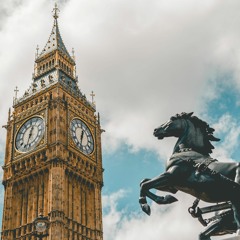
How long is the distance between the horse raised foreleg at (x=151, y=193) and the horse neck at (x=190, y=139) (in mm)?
850

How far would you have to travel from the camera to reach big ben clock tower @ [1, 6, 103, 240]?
2108 inches

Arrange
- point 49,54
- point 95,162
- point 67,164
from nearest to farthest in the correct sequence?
point 67,164, point 95,162, point 49,54

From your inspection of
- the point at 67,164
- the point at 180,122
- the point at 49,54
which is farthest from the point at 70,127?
the point at 180,122

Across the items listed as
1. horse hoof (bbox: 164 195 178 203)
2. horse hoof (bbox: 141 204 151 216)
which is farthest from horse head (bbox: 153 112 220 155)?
horse hoof (bbox: 141 204 151 216)

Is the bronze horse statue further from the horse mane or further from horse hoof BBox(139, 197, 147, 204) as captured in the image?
the horse mane

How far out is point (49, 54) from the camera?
6788cm

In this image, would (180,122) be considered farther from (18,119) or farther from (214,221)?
(18,119)

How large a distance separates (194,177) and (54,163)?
150ft

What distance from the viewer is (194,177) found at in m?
9.36

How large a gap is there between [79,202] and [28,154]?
26.4ft

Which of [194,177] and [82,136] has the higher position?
[82,136]

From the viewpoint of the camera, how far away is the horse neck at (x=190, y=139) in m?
10.2

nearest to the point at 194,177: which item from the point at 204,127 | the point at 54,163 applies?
the point at 204,127

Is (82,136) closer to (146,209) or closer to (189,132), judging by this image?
(189,132)
